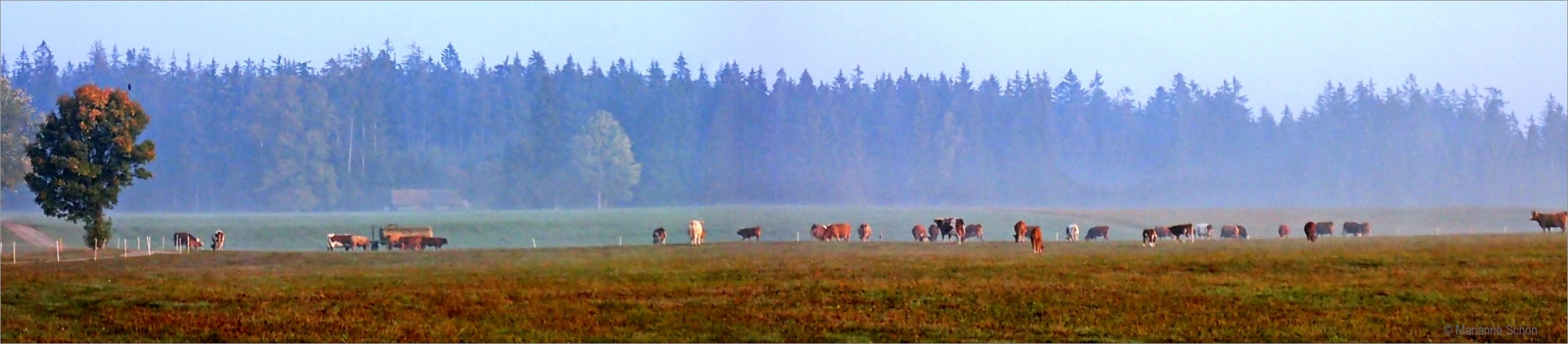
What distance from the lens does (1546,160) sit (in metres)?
85.9

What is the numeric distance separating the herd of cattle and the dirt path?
83.3ft

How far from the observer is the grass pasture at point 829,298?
2898 centimetres

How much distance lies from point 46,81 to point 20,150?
43.0m

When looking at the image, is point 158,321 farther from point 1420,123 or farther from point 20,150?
point 1420,123

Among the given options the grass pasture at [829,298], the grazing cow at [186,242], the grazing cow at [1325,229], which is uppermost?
the grazing cow at [186,242]

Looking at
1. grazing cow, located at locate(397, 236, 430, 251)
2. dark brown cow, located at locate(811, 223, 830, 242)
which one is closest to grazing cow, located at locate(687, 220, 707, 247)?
dark brown cow, located at locate(811, 223, 830, 242)

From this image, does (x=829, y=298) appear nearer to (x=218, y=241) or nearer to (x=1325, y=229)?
(x=218, y=241)

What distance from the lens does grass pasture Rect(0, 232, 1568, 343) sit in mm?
28984

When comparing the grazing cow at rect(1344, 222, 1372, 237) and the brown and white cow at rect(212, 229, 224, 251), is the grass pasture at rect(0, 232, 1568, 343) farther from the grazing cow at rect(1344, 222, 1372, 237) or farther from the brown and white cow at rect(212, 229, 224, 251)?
the grazing cow at rect(1344, 222, 1372, 237)

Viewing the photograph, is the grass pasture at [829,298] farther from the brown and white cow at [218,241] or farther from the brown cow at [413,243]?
the brown cow at [413,243]

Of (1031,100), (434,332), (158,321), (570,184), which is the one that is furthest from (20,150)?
(1031,100)

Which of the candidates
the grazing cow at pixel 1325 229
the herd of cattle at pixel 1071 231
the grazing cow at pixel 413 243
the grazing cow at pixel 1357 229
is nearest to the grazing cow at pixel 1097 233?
the herd of cattle at pixel 1071 231

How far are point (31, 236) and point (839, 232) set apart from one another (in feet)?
115

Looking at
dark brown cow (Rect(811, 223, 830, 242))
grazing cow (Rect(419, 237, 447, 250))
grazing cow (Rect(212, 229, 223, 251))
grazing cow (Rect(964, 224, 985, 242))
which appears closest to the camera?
grazing cow (Rect(212, 229, 223, 251))
